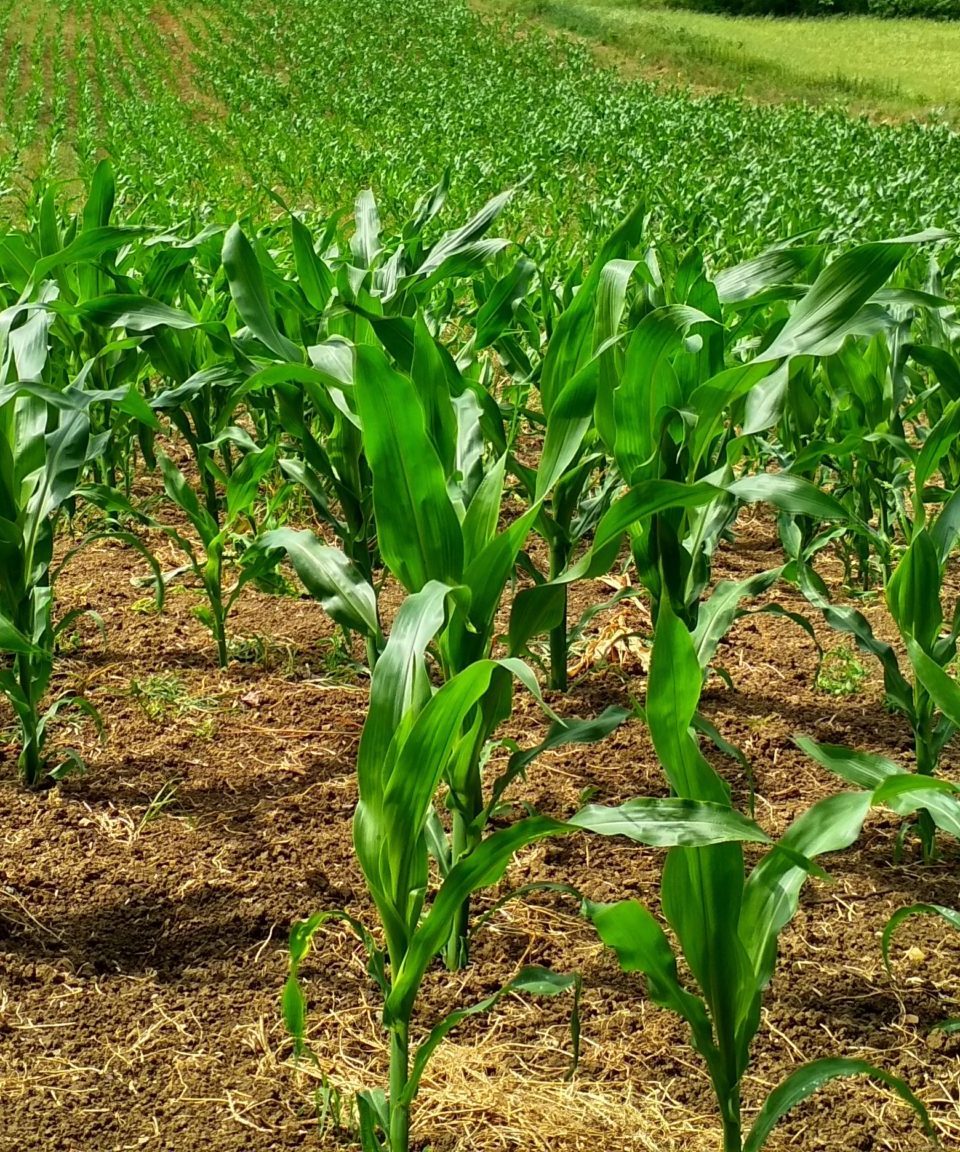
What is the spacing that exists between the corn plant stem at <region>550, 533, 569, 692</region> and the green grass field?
18989 mm

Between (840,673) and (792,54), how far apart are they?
84.3ft

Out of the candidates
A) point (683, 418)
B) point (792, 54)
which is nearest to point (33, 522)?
point (683, 418)

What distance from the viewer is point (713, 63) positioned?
2339 cm

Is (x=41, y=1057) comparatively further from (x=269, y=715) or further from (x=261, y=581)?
(x=261, y=581)

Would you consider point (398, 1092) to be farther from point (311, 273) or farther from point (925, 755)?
point (311, 273)

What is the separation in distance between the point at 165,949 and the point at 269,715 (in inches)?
30.1

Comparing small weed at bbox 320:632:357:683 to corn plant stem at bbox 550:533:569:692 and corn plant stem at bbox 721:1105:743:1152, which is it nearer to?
corn plant stem at bbox 550:533:569:692

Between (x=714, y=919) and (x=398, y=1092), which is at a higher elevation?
(x=714, y=919)

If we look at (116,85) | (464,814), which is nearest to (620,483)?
(464,814)

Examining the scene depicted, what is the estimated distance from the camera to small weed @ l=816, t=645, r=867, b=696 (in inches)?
112

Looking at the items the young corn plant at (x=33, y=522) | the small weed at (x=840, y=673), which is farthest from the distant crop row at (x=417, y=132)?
the small weed at (x=840, y=673)

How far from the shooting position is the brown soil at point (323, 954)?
1692 millimetres

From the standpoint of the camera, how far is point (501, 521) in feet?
12.7

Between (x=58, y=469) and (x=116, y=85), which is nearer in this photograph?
(x=58, y=469)
